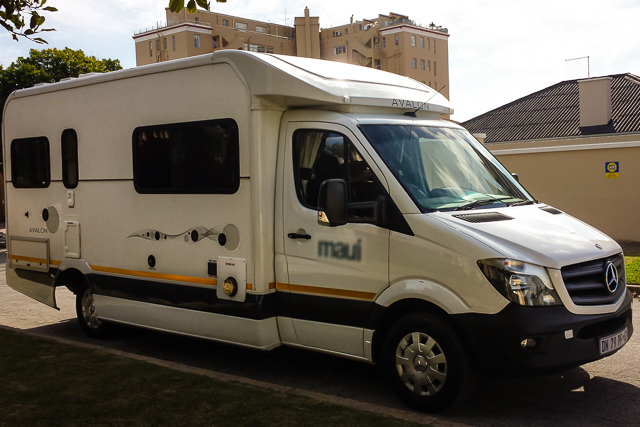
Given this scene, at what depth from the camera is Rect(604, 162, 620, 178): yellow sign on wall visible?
20062 millimetres

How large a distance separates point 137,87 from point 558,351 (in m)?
4.96

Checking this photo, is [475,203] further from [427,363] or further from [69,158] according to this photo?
[69,158]

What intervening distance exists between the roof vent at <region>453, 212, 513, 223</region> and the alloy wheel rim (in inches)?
37.0

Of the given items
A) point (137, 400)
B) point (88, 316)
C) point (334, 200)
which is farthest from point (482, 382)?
point (88, 316)

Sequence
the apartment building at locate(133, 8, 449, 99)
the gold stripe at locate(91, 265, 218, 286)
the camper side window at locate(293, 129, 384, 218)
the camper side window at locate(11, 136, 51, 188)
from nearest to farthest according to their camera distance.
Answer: the camper side window at locate(293, 129, 384, 218), the gold stripe at locate(91, 265, 218, 286), the camper side window at locate(11, 136, 51, 188), the apartment building at locate(133, 8, 449, 99)

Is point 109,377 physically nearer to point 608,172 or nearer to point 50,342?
point 50,342

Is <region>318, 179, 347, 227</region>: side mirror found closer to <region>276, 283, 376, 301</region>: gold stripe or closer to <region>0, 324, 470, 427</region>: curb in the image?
<region>276, 283, 376, 301</region>: gold stripe

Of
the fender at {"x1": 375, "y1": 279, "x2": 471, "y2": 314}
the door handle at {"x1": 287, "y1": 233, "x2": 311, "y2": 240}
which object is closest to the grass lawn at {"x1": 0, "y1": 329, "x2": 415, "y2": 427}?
the fender at {"x1": 375, "y1": 279, "x2": 471, "y2": 314}

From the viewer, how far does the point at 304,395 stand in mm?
5613

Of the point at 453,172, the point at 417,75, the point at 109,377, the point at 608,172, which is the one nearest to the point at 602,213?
the point at 608,172

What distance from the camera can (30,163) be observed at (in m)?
8.97

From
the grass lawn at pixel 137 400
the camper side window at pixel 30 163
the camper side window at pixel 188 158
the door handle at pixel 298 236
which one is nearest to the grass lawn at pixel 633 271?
the door handle at pixel 298 236

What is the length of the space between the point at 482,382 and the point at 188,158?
3465 mm

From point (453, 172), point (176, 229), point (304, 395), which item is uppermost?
point (453, 172)
